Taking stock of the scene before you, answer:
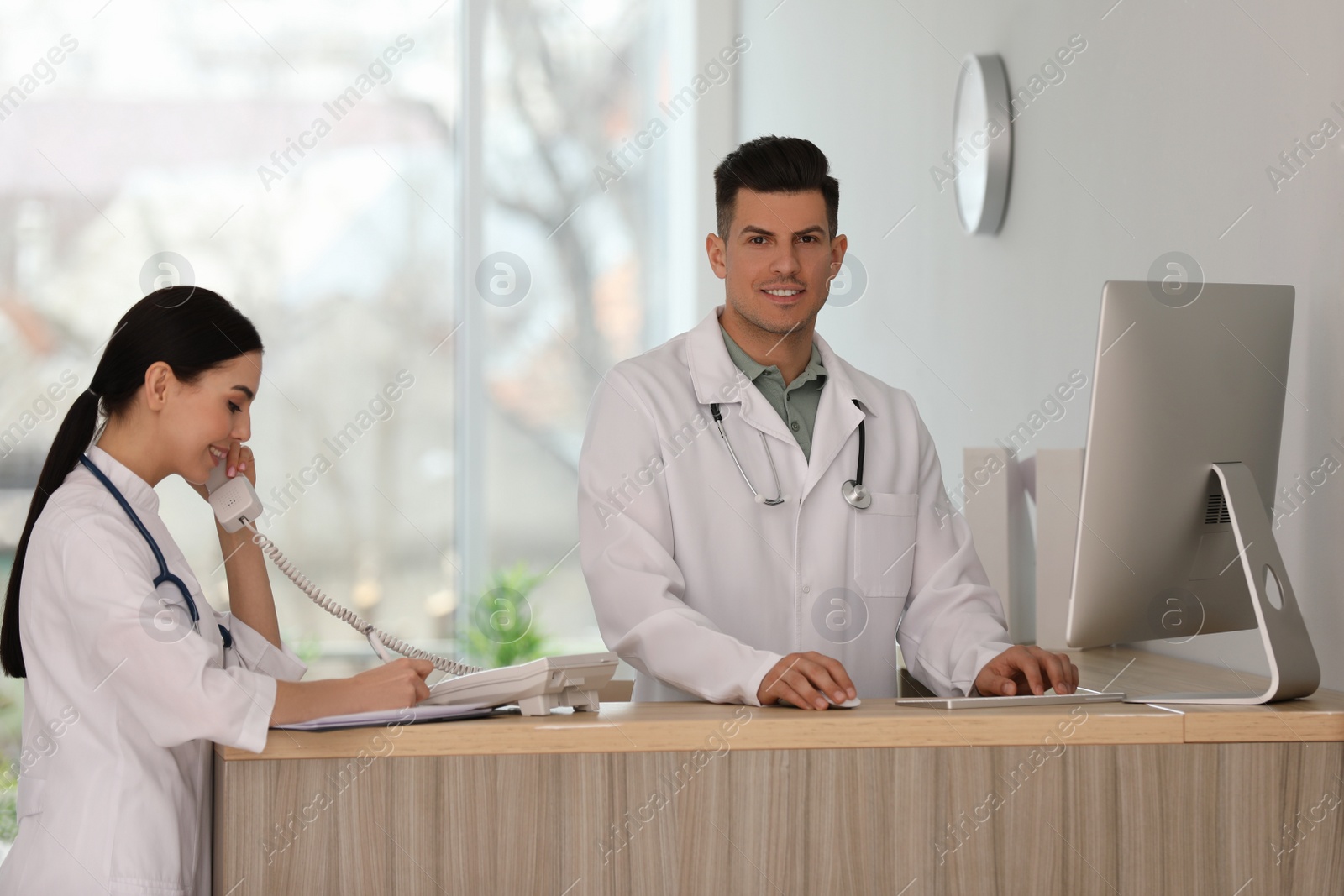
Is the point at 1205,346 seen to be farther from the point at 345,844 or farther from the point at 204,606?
the point at 204,606

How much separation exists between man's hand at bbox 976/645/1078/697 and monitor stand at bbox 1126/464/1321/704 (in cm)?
10

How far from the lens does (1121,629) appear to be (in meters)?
1.72

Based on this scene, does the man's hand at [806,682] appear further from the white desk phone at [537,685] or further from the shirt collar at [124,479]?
the shirt collar at [124,479]

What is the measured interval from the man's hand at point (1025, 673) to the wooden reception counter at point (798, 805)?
0.22m

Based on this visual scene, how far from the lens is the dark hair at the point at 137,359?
175 cm

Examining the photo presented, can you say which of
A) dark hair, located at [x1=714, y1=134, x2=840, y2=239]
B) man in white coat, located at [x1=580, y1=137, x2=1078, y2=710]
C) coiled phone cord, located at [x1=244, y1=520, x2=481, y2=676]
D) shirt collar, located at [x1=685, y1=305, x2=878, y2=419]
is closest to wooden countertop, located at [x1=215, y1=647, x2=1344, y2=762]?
coiled phone cord, located at [x1=244, y1=520, x2=481, y2=676]

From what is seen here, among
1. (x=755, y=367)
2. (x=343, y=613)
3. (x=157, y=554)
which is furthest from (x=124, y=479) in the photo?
(x=755, y=367)

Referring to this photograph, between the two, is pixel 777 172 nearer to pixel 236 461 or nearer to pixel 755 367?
pixel 755 367

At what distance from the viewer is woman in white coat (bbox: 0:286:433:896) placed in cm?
150

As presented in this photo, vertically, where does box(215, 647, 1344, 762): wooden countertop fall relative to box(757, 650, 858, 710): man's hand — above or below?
below

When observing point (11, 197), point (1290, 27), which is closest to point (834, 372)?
point (1290, 27)

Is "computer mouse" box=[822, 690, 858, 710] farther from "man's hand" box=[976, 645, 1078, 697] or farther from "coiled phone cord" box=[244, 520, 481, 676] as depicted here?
"coiled phone cord" box=[244, 520, 481, 676]

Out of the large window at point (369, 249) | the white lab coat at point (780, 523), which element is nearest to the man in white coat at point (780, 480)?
the white lab coat at point (780, 523)

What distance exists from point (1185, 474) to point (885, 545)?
64 cm
